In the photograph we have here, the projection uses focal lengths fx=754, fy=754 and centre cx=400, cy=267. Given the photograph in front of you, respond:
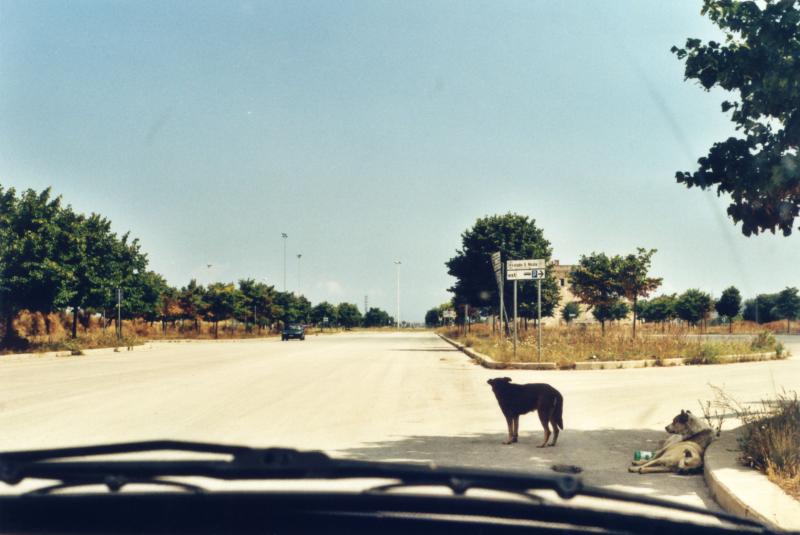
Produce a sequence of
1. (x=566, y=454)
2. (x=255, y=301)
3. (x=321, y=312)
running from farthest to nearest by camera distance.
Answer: (x=321, y=312) < (x=255, y=301) < (x=566, y=454)

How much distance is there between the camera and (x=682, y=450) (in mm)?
6785

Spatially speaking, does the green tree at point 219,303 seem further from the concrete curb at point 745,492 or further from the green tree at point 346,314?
the green tree at point 346,314

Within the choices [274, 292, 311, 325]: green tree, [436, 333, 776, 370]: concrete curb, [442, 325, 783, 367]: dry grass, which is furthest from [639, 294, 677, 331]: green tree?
[436, 333, 776, 370]: concrete curb

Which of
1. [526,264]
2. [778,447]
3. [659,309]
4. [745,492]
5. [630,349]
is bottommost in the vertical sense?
[745,492]

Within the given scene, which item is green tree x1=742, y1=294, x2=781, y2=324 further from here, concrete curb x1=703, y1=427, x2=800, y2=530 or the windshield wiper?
the windshield wiper

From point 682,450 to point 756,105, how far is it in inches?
125

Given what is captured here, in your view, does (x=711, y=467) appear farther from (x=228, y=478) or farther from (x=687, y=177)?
(x=228, y=478)

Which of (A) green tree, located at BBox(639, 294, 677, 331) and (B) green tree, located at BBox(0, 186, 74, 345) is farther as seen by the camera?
(A) green tree, located at BBox(639, 294, 677, 331)

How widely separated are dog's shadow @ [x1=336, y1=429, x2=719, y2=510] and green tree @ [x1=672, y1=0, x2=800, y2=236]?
8.07 feet

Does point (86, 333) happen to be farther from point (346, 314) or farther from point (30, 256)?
point (346, 314)

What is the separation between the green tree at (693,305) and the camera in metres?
66.8

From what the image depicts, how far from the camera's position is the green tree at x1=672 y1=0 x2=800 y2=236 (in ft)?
21.3

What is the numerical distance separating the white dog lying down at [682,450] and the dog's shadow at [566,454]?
0.10 meters

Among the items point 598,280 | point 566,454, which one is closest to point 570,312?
point 598,280
